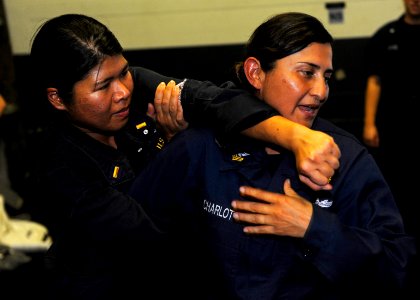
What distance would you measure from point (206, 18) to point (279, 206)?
2923 mm

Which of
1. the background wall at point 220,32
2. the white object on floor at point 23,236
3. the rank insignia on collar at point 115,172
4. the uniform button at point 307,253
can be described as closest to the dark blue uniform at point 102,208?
the rank insignia on collar at point 115,172

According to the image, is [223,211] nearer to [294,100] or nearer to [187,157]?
[187,157]

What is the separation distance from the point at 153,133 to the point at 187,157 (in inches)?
11.6

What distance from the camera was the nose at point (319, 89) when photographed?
1465 millimetres

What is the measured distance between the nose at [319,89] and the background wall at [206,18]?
8.33 feet

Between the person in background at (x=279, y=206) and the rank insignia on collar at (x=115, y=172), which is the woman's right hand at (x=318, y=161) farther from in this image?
the rank insignia on collar at (x=115, y=172)

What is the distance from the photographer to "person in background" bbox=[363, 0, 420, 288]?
10.4ft

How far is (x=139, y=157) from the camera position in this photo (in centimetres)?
171

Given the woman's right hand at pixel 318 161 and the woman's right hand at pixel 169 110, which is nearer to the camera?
the woman's right hand at pixel 318 161

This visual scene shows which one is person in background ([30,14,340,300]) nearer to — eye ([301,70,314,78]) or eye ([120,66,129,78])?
eye ([120,66,129,78])

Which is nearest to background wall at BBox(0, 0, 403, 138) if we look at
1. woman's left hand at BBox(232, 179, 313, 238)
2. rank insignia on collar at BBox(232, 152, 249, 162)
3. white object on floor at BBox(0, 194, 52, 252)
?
white object on floor at BBox(0, 194, 52, 252)

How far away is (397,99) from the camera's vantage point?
3.24 m

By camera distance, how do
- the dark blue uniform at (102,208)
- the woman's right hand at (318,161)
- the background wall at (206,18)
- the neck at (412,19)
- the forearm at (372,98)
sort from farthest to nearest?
the background wall at (206,18) < the forearm at (372,98) < the neck at (412,19) < the dark blue uniform at (102,208) < the woman's right hand at (318,161)

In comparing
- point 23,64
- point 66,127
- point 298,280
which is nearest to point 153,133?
point 66,127
